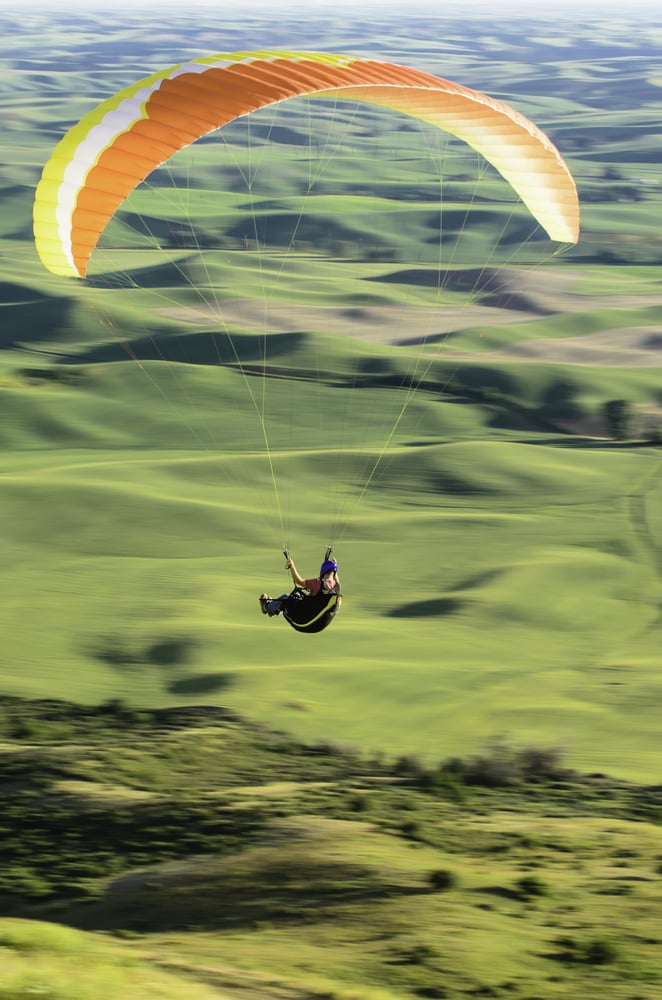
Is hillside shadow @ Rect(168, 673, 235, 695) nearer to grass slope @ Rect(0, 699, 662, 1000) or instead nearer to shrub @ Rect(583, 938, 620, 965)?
grass slope @ Rect(0, 699, 662, 1000)

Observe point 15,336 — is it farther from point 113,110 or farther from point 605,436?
point 113,110

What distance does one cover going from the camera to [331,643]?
72.4 ft

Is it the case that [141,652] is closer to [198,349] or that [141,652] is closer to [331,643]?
[331,643]

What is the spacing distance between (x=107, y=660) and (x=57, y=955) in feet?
36.8

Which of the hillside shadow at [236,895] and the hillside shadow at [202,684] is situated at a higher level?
the hillside shadow at [202,684]

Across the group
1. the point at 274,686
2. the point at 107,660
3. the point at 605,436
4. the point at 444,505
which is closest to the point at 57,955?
the point at 274,686

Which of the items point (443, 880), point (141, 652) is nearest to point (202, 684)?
point (141, 652)

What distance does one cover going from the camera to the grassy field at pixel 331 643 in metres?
10.8

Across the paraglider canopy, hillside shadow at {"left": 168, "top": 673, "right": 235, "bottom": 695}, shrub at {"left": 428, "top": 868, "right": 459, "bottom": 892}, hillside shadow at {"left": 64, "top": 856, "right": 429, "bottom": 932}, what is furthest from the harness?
hillside shadow at {"left": 168, "top": 673, "right": 235, "bottom": 695}

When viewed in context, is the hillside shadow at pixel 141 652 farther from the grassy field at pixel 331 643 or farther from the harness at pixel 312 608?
the harness at pixel 312 608

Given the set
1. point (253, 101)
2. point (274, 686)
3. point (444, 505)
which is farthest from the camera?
point (444, 505)

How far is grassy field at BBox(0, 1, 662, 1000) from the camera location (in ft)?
35.4

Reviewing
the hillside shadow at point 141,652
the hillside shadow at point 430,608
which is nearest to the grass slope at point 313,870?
the hillside shadow at point 141,652

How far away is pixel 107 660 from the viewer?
815 inches
